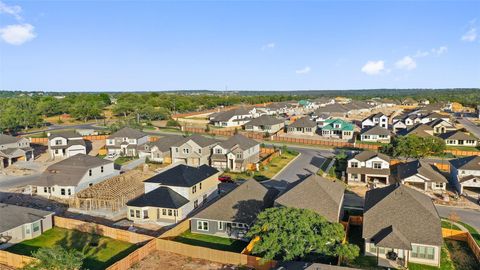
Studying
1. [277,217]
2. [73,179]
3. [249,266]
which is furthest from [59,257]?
[73,179]

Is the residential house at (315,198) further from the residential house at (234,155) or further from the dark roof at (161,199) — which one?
the residential house at (234,155)

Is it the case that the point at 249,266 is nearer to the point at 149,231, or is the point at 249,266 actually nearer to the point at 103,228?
the point at 149,231

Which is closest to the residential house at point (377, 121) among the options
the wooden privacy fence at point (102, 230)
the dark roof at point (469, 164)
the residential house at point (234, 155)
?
the residential house at point (234, 155)

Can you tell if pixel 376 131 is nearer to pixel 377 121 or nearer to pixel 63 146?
pixel 377 121

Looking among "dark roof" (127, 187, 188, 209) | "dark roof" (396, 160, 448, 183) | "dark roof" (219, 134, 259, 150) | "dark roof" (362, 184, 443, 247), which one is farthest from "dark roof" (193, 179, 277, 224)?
"dark roof" (219, 134, 259, 150)

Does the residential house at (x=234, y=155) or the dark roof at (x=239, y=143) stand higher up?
the dark roof at (x=239, y=143)

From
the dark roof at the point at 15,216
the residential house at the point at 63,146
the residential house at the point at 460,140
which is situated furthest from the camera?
the residential house at the point at 460,140

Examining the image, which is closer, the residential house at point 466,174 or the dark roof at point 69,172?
the residential house at point 466,174

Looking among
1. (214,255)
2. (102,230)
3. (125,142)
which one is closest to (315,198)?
(214,255)
